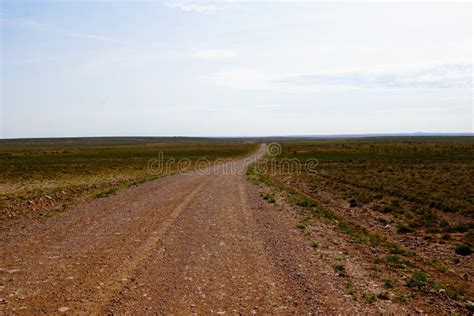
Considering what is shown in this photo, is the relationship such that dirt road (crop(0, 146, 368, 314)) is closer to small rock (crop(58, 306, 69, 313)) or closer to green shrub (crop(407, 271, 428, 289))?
small rock (crop(58, 306, 69, 313))

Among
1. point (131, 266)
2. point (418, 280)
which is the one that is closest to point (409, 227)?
point (418, 280)

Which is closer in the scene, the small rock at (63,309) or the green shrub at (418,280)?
the small rock at (63,309)

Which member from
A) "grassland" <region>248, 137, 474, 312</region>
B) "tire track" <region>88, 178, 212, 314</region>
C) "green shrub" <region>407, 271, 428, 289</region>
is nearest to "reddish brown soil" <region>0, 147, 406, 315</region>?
"tire track" <region>88, 178, 212, 314</region>

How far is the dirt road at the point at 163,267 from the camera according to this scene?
586 cm

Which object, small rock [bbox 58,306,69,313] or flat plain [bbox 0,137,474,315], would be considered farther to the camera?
flat plain [bbox 0,137,474,315]

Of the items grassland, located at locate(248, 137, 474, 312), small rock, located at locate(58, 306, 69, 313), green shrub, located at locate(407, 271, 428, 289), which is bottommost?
grassland, located at locate(248, 137, 474, 312)

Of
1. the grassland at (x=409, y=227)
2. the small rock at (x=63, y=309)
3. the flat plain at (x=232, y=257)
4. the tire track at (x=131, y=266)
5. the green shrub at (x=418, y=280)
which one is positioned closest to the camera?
the small rock at (x=63, y=309)

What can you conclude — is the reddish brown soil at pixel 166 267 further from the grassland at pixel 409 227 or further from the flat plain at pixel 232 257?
the grassland at pixel 409 227

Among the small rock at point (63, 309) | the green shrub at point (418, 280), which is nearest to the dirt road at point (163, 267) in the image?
the small rock at point (63, 309)

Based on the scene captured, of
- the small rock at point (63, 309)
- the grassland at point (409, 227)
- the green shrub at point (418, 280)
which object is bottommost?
the grassland at point (409, 227)

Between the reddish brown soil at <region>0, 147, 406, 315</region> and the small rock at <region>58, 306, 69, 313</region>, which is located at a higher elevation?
the small rock at <region>58, 306, 69, 313</region>

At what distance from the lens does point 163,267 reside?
759 cm

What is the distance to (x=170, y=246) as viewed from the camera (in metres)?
9.17

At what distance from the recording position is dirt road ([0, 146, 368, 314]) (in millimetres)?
5863
